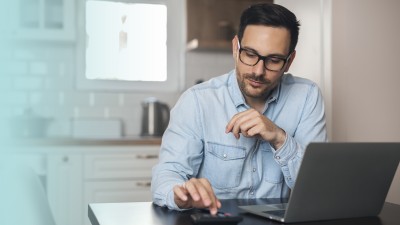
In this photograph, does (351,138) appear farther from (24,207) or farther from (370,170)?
(24,207)

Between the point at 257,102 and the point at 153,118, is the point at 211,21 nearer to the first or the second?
the point at 153,118

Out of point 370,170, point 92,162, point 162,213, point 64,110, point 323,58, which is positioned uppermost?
point 323,58

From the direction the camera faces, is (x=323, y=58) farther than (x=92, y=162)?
No

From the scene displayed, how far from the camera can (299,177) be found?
953 mm

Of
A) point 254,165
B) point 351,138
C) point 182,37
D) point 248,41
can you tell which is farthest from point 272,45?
point 182,37

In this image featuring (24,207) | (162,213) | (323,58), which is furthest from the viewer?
(323,58)

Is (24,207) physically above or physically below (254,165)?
above

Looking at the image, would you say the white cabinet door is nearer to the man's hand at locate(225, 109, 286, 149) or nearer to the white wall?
the white wall

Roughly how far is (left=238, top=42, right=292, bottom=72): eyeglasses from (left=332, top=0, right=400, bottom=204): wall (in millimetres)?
637

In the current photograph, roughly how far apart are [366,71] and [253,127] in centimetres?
100

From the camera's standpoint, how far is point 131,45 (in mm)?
3812

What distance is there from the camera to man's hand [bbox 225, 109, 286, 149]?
49.1 inches

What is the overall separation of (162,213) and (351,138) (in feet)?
3.89

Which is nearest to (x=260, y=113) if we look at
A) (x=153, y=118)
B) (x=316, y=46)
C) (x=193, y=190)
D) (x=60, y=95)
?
(x=193, y=190)
